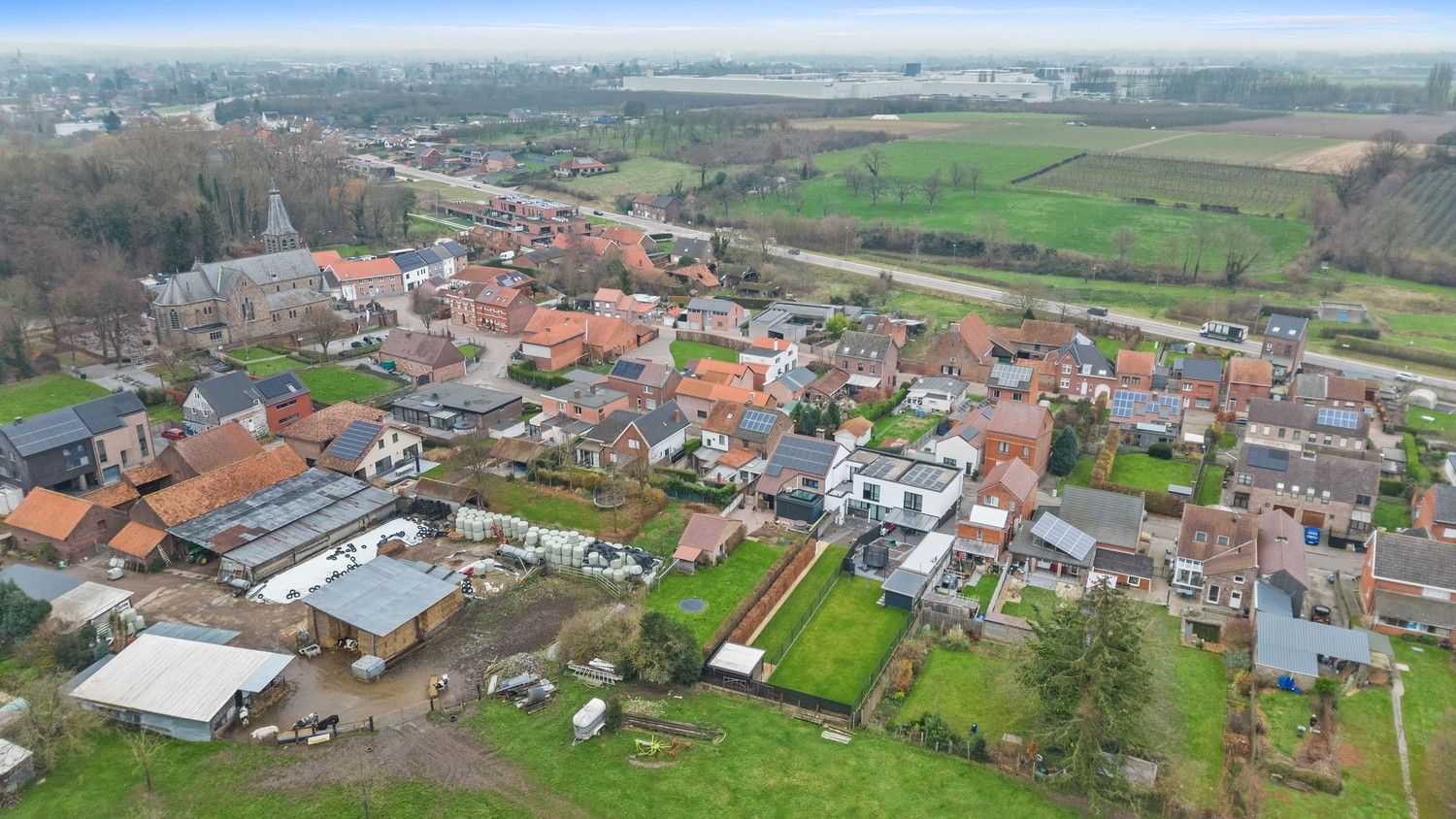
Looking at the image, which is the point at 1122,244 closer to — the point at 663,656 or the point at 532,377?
the point at 532,377

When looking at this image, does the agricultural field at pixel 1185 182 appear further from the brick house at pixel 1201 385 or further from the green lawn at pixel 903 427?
the green lawn at pixel 903 427

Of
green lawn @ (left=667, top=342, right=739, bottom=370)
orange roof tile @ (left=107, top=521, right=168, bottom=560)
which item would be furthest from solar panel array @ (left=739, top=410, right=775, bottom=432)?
orange roof tile @ (left=107, top=521, right=168, bottom=560)

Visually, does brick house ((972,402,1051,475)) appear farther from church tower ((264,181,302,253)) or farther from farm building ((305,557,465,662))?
church tower ((264,181,302,253))

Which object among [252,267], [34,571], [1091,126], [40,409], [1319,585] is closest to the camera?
[34,571]

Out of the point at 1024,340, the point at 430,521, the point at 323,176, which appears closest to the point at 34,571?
the point at 430,521

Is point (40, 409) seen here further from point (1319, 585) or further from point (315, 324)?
point (1319, 585)

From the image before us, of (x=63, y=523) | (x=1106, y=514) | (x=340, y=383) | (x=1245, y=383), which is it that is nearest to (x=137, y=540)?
(x=63, y=523)
